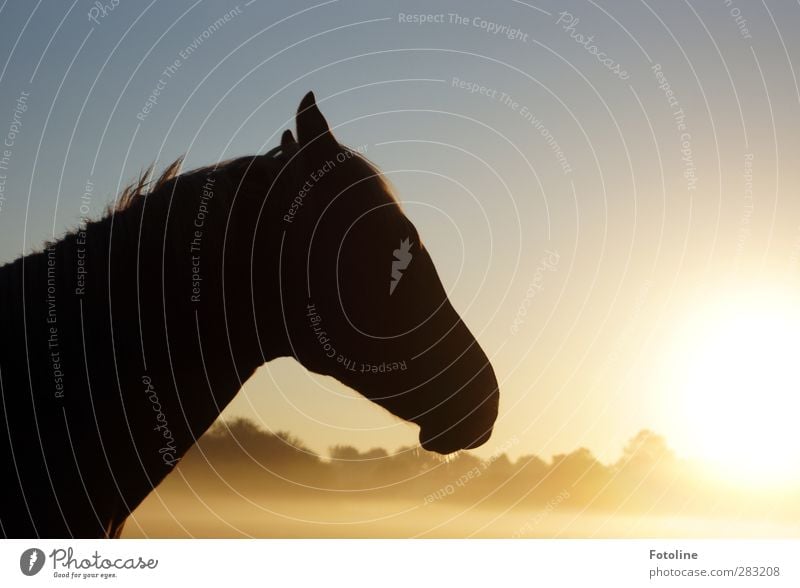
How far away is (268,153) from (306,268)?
2.00 ft

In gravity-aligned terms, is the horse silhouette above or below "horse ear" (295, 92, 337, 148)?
below

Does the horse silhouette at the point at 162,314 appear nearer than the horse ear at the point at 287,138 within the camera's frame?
Yes

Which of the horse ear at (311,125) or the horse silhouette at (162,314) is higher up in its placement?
the horse ear at (311,125)

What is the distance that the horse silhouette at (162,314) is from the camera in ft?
11.3

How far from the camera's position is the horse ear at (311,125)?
381 centimetres

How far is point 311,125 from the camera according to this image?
3840 millimetres

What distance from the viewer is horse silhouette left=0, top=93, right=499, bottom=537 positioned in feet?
11.3

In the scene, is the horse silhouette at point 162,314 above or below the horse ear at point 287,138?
below

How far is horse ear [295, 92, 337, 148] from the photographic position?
12.5ft

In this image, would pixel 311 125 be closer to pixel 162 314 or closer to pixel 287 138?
pixel 287 138

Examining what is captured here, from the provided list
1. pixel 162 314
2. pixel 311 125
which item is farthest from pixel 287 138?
pixel 162 314

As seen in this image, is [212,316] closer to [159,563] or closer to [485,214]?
[159,563]

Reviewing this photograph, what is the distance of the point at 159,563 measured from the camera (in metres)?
4.05

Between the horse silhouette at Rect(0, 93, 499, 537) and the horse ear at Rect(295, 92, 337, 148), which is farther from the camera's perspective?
the horse ear at Rect(295, 92, 337, 148)
